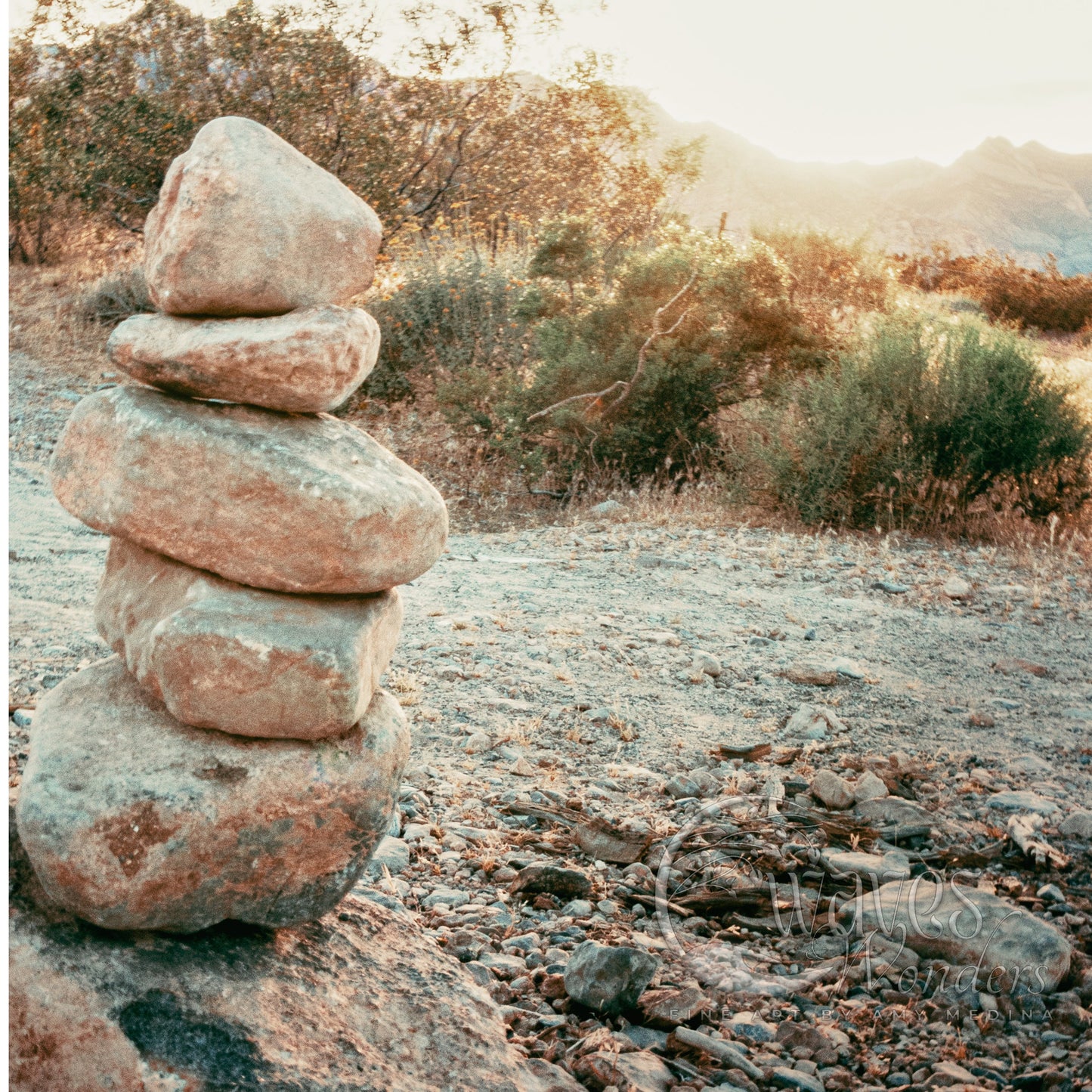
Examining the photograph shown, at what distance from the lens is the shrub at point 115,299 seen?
13.3 meters

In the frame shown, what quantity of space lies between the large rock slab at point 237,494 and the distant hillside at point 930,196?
22.8 meters

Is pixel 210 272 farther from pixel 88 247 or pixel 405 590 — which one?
pixel 88 247

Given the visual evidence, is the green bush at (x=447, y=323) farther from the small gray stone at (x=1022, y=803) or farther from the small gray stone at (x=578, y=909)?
the small gray stone at (x=578, y=909)

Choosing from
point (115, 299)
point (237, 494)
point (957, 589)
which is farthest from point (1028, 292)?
point (237, 494)

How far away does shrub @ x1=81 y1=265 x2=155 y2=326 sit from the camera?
13258 mm

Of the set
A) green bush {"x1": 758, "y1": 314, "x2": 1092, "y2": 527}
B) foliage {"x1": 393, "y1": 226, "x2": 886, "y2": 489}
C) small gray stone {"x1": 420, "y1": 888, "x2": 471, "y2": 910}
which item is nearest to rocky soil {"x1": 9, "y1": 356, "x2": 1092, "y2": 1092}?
small gray stone {"x1": 420, "y1": 888, "x2": 471, "y2": 910}

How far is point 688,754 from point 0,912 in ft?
9.45

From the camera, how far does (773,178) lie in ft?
157

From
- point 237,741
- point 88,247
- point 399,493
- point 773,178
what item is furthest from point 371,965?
point 773,178

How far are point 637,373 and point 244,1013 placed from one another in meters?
7.70

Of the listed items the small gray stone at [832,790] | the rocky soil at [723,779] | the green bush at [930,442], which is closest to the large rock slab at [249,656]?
the rocky soil at [723,779]

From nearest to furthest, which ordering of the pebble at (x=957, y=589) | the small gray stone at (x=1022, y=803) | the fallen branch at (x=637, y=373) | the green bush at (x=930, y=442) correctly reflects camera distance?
the small gray stone at (x=1022, y=803)
the pebble at (x=957, y=589)
the green bush at (x=930, y=442)
the fallen branch at (x=637, y=373)

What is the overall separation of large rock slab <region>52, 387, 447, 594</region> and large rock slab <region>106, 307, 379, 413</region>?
6 centimetres

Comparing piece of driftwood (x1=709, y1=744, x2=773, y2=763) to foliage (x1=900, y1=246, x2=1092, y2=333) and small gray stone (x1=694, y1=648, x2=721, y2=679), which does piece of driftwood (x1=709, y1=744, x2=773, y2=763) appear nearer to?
small gray stone (x1=694, y1=648, x2=721, y2=679)
